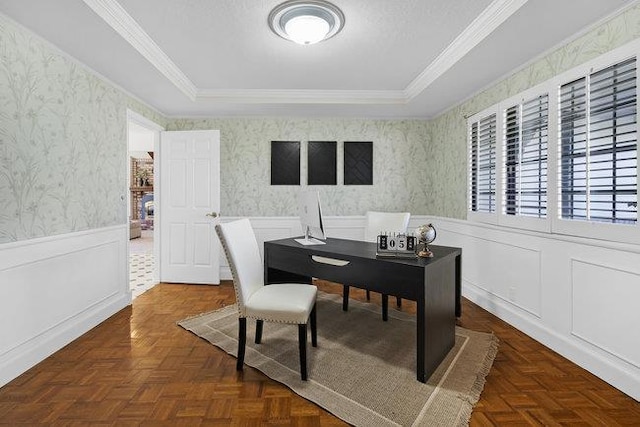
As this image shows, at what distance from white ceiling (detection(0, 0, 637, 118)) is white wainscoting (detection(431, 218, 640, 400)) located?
5.05 feet

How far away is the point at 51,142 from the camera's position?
8.42 feet

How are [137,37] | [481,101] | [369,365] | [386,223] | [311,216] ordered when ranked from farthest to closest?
[481,101] → [386,223] → [311,216] → [137,37] → [369,365]

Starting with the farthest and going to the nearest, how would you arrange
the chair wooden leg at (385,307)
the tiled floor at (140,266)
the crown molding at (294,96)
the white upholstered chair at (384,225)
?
1. the tiled floor at (140,266)
2. the crown molding at (294,96)
3. the white upholstered chair at (384,225)
4. the chair wooden leg at (385,307)

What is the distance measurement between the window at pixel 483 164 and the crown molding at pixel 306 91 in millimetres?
A: 753

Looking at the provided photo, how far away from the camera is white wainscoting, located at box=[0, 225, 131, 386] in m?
2.17

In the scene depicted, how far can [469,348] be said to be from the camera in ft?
8.28

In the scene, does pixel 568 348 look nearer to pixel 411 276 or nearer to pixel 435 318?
pixel 435 318

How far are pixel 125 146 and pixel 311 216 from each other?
7.85 ft

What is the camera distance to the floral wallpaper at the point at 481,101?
7.02 feet

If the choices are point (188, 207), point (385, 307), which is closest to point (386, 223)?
point (385, 307)

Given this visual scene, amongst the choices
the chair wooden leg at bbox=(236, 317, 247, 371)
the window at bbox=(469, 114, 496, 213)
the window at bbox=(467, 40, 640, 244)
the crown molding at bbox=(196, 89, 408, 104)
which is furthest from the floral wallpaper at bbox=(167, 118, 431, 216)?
the chair wooden leg at bbox=(236, 317, 247, 371)

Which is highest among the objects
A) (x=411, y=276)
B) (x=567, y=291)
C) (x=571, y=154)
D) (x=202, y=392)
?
(x=571, y=154)

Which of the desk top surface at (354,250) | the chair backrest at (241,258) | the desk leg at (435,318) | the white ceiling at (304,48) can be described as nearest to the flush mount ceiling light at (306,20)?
the white ceiling at (304,48)

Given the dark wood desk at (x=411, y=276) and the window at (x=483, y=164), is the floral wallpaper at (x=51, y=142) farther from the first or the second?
the window at (x=483, y=164)
